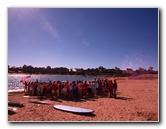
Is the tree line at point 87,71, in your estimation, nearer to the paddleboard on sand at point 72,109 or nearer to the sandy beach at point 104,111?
the sandy beach at point 104,111

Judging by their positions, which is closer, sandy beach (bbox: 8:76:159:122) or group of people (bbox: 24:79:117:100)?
sandy beach (bbox: 8:76:159:122)

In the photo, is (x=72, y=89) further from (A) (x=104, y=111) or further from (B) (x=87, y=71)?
(A) (x=104, y=111)

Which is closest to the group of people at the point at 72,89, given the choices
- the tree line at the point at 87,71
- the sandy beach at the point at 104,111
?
the sandy beach at the point at 104,111

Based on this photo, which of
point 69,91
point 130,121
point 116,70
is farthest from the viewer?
point 69,91

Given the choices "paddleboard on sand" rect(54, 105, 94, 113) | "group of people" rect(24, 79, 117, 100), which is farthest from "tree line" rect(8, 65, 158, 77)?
"paddleboard on sand" rect(54, 105, 94, 113)

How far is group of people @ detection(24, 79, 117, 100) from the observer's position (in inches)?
241

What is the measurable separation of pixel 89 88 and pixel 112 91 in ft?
2.35

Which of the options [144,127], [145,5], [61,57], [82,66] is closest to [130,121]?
[144,127]

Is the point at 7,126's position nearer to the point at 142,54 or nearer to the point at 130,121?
the point at 130,121

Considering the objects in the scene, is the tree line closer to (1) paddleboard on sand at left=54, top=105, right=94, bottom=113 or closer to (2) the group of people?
(2) the group of people

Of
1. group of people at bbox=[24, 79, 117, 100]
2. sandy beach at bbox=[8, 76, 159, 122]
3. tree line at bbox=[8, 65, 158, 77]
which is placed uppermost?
tree line at bbox=[8, 65, 158, 77]

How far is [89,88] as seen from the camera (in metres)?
7.14

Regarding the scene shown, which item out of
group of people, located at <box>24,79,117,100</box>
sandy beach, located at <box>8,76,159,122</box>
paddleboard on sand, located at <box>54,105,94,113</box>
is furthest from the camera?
group of people, located at <box>24,79,117,100</box>

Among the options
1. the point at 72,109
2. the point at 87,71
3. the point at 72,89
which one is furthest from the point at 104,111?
the point at 72,89
